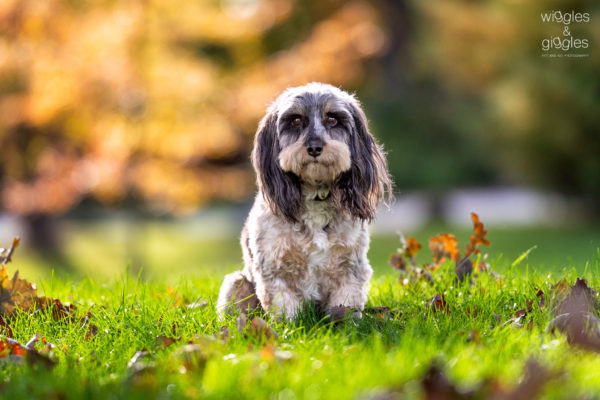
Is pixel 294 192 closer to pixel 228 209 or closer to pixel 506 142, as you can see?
pixel 506 142

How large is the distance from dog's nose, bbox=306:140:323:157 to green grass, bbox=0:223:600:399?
3.19ft

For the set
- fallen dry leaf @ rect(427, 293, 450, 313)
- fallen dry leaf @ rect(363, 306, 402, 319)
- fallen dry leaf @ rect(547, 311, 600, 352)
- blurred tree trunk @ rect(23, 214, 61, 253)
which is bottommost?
blurred tree trunk @ rect(23, 214, 61, 253)

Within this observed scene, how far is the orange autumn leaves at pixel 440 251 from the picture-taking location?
522 centimetres

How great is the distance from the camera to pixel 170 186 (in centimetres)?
1227

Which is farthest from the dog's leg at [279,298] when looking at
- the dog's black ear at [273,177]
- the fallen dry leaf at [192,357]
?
the fallen dry leaf at [192,357]

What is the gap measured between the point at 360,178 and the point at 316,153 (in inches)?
17.9

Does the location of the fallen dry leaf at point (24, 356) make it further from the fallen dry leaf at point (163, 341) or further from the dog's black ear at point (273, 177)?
the dog's black ear at point (273, 177)

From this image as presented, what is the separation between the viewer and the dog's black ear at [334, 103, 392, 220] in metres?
4.34

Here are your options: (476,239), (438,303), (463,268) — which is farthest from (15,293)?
(476,239)

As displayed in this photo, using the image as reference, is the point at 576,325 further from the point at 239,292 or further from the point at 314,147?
the point at 239,292

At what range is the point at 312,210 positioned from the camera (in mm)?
4301

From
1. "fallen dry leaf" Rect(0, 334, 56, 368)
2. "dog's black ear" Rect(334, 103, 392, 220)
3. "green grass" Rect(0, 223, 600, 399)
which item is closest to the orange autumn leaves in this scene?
"green grass" Rect(0, 223, 600, 399)

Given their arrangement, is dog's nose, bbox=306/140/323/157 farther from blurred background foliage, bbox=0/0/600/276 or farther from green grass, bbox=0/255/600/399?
blurred background foliage, bbox=0/0/600/276

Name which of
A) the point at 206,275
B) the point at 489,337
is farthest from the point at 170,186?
the point at 489,337
